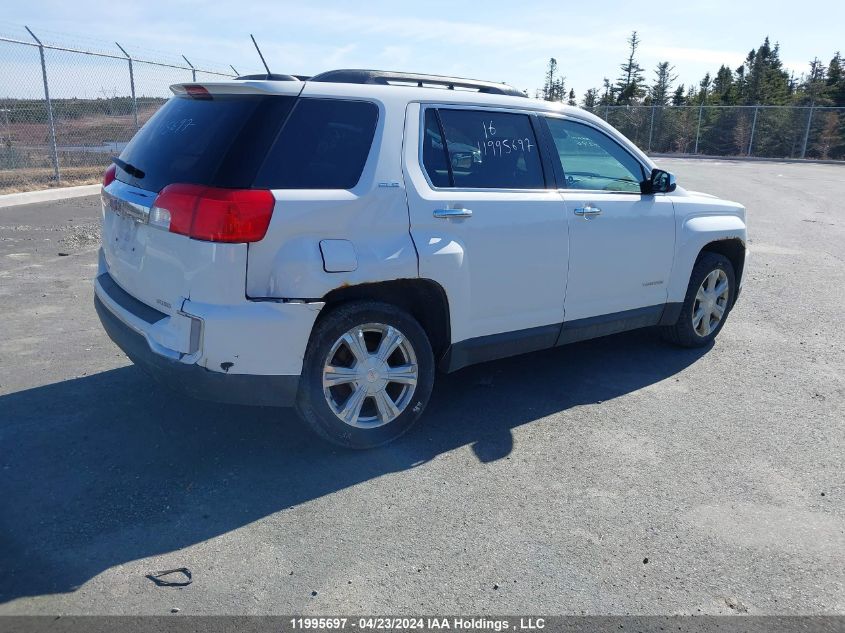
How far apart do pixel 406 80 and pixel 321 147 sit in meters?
0.88

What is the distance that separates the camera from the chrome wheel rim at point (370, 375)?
3777mm

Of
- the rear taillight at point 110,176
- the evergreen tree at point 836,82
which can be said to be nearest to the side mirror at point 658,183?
the rear taillight at point 110,176

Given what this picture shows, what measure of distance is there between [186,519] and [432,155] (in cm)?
228

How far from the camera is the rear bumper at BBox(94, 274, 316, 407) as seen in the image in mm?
3332

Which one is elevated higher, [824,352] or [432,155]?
[432,155]

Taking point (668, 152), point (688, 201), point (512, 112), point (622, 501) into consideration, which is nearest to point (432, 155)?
point (512, 112)

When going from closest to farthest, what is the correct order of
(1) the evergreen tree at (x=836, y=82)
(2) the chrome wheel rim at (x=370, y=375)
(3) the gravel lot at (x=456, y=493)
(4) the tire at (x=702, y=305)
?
1. (3) the gravel lot at (x=456, y=493)
2. (2) the chrome wheel rim at (x=370, y=375)
3. (4) the tire at (x=702, y=305)
4. (1) the evergreen tree at (x=836, y=82)

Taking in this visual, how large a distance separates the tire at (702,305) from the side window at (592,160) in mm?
1027

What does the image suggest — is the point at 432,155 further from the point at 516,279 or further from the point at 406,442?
the point at 406,442

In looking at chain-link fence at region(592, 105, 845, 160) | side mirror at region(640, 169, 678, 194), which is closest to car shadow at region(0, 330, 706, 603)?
side mirror at region(640, 169, 678, 194)

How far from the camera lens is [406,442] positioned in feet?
13.4

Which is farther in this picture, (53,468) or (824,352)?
(824,352)

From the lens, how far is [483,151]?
14.0 ft

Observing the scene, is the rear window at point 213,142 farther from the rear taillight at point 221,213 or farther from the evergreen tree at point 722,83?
the evergreen tree at point 722,83
